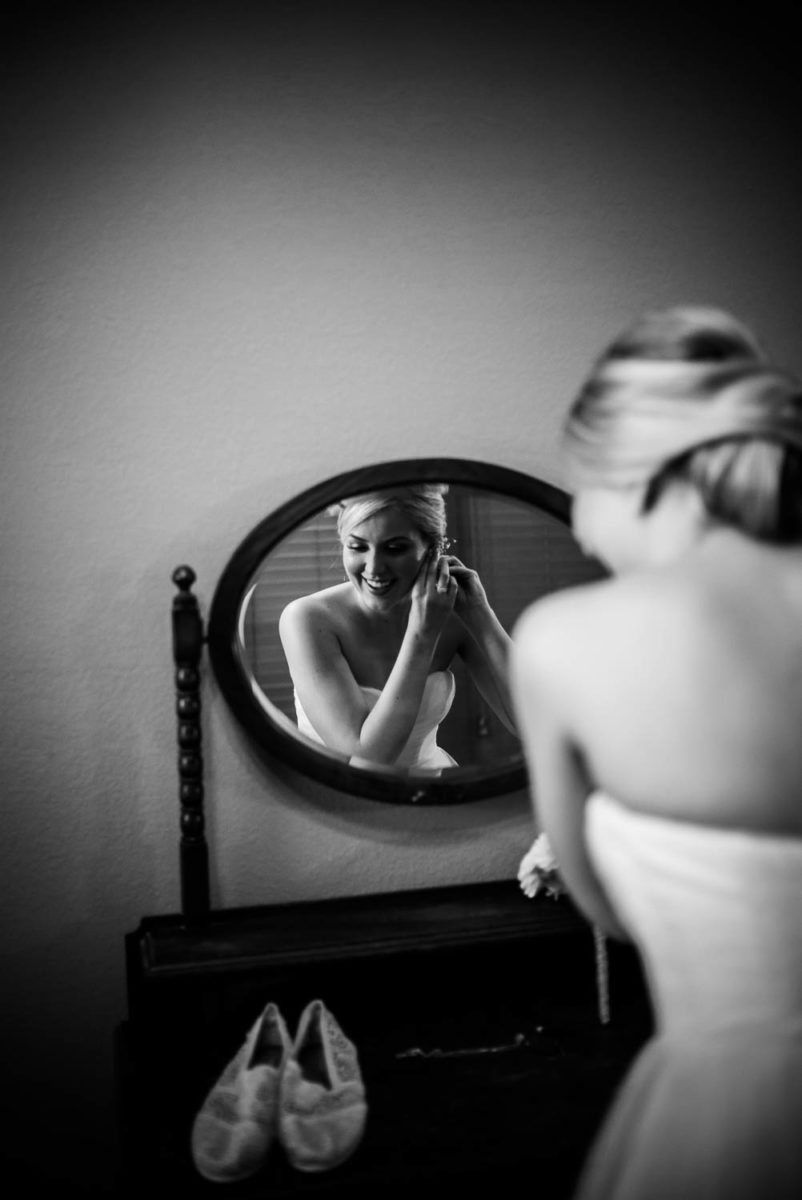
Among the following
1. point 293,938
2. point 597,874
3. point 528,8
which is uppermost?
point 528,8

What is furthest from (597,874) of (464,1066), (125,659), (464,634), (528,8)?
(528,8)

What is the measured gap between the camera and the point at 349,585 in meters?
1.82

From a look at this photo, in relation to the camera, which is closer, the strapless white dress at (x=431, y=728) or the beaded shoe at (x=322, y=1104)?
the beaded shoe at (x=322, y=1104)

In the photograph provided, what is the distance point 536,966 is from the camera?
1.74 metres

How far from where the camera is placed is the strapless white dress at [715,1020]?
910 millimetres

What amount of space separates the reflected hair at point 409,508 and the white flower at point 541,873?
645mm

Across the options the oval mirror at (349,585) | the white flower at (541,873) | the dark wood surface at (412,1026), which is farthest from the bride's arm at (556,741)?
the oval mirror at (349,585)

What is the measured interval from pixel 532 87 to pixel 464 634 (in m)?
A: 1.26

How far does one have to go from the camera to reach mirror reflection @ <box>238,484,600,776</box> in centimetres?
180

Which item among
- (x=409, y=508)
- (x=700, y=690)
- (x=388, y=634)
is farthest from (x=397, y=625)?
(x=700, y=690)

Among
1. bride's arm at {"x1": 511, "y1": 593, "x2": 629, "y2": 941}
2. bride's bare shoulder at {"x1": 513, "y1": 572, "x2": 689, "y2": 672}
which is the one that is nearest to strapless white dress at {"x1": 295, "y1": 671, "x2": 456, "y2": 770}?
bride's arm at {"x1": 511, "y1": 593, "x2": 629, "y2": 941}

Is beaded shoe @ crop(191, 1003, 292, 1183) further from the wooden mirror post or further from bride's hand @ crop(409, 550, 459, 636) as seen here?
bride's hand @ crop(409, 550, 459, 636)

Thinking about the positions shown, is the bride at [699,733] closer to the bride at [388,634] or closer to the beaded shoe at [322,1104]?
the beaded shoe at [322,1104]

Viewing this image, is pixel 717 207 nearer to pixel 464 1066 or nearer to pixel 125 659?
pixel 125 659
